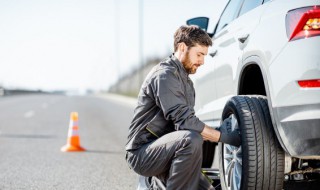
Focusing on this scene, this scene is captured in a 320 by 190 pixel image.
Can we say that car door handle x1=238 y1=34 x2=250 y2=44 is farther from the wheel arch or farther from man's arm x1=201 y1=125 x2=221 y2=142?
man's arm x1=201 y1=125 x2=221 y2=142

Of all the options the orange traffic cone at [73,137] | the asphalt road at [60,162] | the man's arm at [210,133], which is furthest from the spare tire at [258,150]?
the orange traffic cone at [73,137]

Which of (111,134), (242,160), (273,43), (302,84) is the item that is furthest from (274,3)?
(111,134)

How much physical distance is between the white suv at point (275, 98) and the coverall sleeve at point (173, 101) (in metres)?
0.35

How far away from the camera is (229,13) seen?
5.41 metres

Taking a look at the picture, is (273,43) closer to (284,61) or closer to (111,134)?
(284,61)

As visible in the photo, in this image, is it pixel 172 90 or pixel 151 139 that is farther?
pixel 151 139

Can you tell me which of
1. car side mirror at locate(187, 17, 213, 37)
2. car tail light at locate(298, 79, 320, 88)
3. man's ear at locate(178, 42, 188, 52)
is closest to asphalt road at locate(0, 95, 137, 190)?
car side mirror at locate(187, 17, 213, 37)

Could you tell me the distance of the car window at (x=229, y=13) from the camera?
504 cm

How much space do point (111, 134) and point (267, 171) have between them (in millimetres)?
8564

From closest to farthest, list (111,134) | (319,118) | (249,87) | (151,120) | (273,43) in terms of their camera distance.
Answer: (319,118)
(273,43)
(151,120)
(249,87)
(111,134)

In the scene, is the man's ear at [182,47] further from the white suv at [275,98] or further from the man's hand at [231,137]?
the man's hand at [231,137]

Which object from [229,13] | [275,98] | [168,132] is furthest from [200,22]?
[275,98]

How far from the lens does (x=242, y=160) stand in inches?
138

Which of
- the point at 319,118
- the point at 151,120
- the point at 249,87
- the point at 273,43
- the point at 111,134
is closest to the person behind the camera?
the point at 319,118
